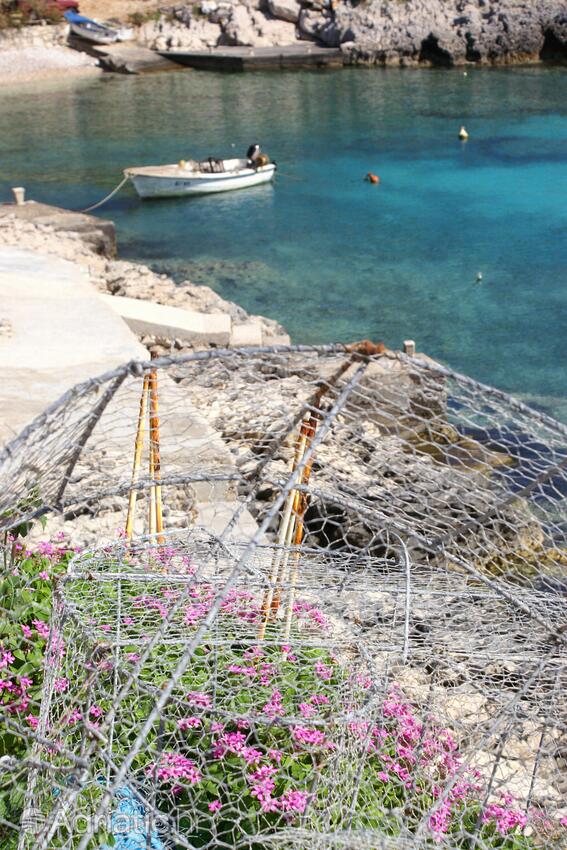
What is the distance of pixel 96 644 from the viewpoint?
3.53 m

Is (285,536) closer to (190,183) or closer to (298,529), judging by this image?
(298,529)

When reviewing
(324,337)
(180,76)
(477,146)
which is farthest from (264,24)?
(324,337)

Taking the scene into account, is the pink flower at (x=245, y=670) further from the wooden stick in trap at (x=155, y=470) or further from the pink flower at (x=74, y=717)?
the wooden stick in trap at (x=155, y=470)

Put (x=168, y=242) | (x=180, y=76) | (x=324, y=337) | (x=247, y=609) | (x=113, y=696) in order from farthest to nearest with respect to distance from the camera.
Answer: (x=180, y=76) < (x=168, y=242) < (x=324, y=337) < (x=247, y=609) < (x=113, y=696)

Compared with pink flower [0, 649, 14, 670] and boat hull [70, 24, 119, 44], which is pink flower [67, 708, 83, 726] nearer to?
pink flower [0, 649, 14, 670]

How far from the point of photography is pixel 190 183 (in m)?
Answer: 19.2

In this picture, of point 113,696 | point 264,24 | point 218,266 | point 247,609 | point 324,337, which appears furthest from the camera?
point 264,24

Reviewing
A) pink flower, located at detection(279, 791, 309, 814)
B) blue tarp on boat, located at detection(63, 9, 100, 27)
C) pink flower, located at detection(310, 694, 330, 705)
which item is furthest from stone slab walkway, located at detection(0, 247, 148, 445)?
blue tarp on boat, located at detection(63, 9, 100, 27)

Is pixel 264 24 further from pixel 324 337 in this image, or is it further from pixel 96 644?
pixel 96 644

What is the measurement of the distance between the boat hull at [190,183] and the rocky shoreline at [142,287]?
4890 millimetres

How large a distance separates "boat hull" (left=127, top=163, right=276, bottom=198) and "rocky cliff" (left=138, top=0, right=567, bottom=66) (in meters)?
14.5

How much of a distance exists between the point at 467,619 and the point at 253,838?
1639mm

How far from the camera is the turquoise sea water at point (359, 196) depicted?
14000 millimetres

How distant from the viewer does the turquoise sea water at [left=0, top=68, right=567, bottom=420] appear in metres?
14.0
